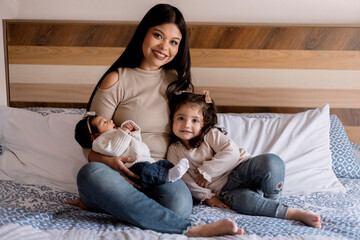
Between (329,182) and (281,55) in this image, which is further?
(281,55)

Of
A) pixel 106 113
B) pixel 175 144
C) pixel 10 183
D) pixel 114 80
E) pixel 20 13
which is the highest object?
pixel 20 13

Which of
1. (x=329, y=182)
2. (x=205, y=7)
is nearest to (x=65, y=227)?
(x=329, y=182)

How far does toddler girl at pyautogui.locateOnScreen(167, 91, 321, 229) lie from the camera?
150 cm

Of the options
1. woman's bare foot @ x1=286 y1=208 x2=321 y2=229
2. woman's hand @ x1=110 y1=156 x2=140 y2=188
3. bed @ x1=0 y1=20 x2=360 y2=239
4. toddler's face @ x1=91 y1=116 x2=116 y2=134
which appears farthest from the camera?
bed @ x1=0 y1=20 x2=360 y2=239

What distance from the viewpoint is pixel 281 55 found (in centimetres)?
232

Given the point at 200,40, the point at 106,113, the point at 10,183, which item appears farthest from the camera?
the point at 200,40

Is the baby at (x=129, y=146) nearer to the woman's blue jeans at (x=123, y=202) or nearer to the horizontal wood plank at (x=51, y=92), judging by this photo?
the woman's blue jeans at (x=123, y=202)

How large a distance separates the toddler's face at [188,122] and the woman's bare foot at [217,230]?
492 millimetres

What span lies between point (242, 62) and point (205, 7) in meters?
0.40

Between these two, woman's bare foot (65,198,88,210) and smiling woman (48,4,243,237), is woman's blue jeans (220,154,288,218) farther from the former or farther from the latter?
woman's bare foot (65,198,88,210)

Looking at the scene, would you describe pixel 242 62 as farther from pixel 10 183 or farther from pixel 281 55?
pixel 10 183

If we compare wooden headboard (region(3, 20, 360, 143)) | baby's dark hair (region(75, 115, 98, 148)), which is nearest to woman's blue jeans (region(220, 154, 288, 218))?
baby's dark hair (region(75, 115, 98, 148))

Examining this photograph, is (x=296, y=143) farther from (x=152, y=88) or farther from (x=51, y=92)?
(x=51, y=92)

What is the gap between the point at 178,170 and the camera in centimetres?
140
